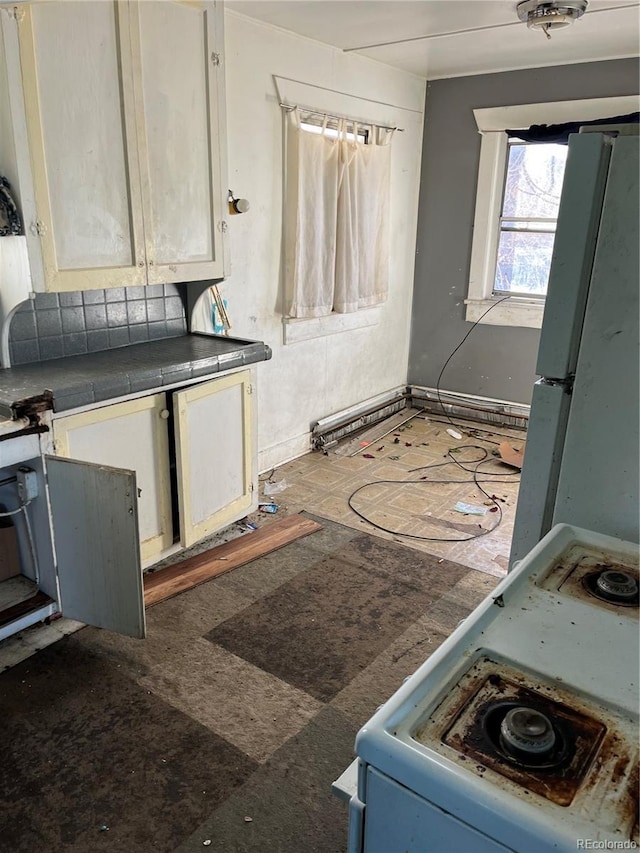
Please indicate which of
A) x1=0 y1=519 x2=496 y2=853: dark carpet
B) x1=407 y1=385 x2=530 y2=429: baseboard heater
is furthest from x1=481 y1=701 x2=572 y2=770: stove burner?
x1=407 y1=385 x2=530 y2=429: baseboard heater

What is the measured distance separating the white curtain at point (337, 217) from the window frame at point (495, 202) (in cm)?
78

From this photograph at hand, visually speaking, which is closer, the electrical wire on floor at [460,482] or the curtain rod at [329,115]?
the electrical wire on floor at [460,482]

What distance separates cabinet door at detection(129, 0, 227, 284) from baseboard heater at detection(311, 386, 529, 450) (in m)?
1.90

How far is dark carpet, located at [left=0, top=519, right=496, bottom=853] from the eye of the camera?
1.76 m

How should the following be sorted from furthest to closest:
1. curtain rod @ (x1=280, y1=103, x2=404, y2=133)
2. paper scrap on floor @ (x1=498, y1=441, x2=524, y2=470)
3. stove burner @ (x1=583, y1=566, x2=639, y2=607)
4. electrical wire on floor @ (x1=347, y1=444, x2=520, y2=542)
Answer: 1. paper scrap on floor @ (x1=498, y1=441, x2=524, y2=470)
2. curtain rod @ (x1=280, y1=103, x2=404, y2=133)
3. electrical wire on floor @ (x1=347, y1=444, x2=520, y2=542)
4. stove burner @ (x1=583, y1=566, x2=639, y2=607)

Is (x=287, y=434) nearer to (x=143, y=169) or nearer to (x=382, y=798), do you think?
(x=143, y=169)

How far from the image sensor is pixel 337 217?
418cm

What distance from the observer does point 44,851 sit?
166cm

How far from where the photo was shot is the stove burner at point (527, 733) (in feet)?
2.49

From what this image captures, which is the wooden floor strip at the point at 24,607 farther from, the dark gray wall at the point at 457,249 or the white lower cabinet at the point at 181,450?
the dark gray wall at the point at 457,249

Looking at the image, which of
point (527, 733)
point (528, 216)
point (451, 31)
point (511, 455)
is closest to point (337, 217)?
point (451, 31)

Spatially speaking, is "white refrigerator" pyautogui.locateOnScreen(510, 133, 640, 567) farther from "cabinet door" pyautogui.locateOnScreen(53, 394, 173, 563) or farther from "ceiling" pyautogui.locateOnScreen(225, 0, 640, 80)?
"ceiling" pyautogui.locateOnScreen(225, 0, 640, 80)

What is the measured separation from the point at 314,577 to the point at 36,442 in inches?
55.2

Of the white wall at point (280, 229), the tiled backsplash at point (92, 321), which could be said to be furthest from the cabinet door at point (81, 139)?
the white wall at point (280, 229)
